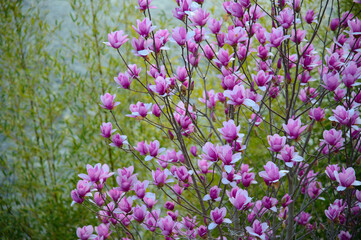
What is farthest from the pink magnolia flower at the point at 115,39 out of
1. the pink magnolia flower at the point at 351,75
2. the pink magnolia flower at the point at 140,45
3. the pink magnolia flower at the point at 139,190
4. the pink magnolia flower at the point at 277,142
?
the pink magnolia flower at the point at 351,75

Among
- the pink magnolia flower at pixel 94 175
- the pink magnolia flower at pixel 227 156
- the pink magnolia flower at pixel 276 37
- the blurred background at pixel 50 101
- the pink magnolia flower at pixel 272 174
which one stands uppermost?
the blurred background at pixel 50 101

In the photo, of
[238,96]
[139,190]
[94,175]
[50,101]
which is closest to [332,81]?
[238,96]

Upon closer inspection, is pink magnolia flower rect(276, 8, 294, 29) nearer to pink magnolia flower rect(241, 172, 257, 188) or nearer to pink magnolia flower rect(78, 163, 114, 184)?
pink magnolia flower rect(241, 172, 257, 188)

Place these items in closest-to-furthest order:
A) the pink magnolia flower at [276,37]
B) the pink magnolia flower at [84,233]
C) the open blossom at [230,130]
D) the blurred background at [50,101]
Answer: the open blossom at [230,130] → the pink magnolia flower at [276,37] → the pink magnolia flower at [84,233] → the blurred background at [50,101]

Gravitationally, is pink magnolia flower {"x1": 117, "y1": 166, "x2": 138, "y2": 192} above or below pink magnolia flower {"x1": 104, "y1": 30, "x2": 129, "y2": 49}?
below

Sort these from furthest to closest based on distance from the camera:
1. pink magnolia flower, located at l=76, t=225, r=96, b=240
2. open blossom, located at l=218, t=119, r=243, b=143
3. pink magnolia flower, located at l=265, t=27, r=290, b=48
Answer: pink magnolia flower, located at l=76, t=225, r=96, b=240, pink magnolia flower, located at l=265, t=27, r=290, b=48, open blossom, located at l=218, t=119, r=243, b=143

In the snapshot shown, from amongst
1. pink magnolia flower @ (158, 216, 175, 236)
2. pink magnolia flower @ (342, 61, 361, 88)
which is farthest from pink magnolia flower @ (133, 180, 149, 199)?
pink magnolia flower @ (342, 61, 361, 88)

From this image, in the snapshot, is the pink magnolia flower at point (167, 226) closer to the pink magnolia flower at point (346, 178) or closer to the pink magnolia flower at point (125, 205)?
the pink magnolia flower at point (125, 205)

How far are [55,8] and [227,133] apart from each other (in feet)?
6.77

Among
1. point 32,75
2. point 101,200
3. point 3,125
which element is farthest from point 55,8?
point 101,200

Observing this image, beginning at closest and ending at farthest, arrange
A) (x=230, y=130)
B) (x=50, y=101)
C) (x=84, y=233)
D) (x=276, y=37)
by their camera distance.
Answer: (x=230, y=130) → (x=276, y=37) → (x=84, y=233) → (x=50, y=101)

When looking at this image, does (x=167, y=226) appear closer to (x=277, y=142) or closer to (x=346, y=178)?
(x=277, y=142)

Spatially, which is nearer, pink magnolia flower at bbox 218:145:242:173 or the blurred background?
pink magnolia flower at bbox 218:145:242:173

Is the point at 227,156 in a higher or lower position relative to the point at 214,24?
lower
